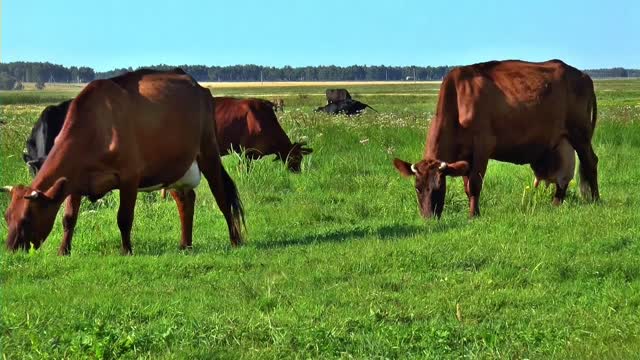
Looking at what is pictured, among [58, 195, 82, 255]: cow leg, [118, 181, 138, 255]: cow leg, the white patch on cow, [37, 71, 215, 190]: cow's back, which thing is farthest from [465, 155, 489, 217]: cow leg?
[58, 195, 82, 255]: cow leg

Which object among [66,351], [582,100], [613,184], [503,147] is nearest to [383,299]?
[66,351]

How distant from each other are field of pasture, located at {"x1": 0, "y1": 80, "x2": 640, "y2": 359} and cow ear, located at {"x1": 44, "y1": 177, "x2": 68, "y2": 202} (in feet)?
1.95

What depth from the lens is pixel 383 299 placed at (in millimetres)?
6168

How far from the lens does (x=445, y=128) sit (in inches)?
426

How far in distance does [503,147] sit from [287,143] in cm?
632

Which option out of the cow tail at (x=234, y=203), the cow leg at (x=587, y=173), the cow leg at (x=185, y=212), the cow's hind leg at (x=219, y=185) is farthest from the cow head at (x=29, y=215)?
the cow leg at (x=587, y=173)

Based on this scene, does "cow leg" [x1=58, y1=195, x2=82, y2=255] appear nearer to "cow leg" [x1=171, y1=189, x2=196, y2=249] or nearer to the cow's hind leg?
"cow leg" [x1=171, y1=189, x2=196, y2=249]

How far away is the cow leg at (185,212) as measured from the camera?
9.27 metres

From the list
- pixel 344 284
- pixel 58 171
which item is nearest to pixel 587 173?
pixel 344 284

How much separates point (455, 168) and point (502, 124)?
4.60 ft

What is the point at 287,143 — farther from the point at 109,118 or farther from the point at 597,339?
the point at 597,339

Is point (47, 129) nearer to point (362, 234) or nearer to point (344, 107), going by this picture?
point (362, 234)

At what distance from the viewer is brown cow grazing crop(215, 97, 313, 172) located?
16250 mm

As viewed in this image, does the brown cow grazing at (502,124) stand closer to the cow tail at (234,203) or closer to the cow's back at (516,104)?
the cow's back at (516,104)
